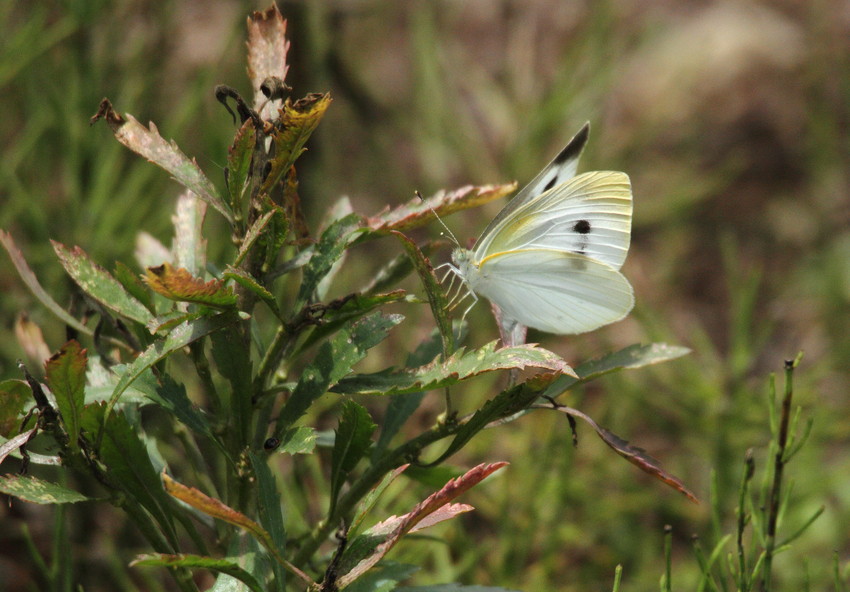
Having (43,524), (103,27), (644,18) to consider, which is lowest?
(43,524)

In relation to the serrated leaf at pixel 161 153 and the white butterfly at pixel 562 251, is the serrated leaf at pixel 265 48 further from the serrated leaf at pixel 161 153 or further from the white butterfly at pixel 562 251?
the white butterfly at pixel 562 251

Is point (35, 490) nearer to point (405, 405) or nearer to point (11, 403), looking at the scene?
point (11, 403)

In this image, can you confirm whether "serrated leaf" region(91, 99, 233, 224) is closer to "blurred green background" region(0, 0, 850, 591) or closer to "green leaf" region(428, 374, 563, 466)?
"green leaf" region(428, 374, 563, 466)

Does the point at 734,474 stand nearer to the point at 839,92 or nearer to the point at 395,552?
the point at 395,552

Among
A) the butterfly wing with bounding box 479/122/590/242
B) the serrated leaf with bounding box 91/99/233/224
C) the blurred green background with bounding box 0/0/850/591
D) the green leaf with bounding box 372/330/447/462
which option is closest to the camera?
the serrated leaf with bounding box 91/99/233/224

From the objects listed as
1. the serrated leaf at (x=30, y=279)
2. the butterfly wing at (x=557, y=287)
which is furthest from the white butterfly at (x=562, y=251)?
the serrated leaf at (x=30, y=279)

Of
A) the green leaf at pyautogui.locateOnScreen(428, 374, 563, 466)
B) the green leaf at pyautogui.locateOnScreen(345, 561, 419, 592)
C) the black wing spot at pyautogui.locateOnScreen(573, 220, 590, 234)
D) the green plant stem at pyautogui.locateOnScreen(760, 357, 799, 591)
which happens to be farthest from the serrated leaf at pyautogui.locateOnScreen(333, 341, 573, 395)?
the black wing spot at pyautogui.locateOnScreen(573, 220, 590, 234)

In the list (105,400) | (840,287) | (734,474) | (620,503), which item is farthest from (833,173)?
(105,400)

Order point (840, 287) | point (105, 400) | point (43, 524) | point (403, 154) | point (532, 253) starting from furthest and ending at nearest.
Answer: point (403, 154) < point (840, 287) < point (43, 524) < point (532, 253) < point (105, 400)
